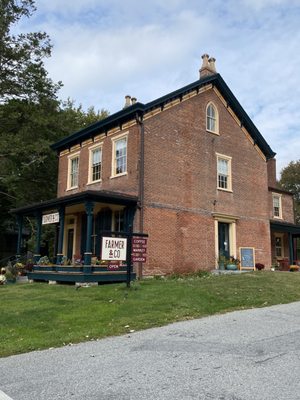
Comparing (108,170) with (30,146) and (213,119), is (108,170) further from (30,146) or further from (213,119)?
(30,146)

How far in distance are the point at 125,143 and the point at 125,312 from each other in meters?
10.9

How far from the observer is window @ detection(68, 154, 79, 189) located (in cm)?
2322

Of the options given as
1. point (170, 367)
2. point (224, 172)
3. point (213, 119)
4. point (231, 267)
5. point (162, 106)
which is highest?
point (213, 119)

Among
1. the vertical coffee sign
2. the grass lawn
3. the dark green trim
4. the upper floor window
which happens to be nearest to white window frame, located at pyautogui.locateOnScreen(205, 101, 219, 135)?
the dark green trim

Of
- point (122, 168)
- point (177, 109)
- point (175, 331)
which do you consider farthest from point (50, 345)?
point (177, 109)

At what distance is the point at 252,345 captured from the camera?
6.93 metres

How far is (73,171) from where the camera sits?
23.5m

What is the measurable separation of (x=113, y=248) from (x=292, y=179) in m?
46.1

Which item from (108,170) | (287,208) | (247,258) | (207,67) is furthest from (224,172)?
(287,208)

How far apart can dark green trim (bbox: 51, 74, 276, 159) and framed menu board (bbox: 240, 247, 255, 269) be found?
6.82 m

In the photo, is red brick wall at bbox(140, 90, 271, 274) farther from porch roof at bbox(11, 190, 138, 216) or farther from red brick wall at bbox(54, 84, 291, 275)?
porch roof at bbox(11, 190, 138, 216)

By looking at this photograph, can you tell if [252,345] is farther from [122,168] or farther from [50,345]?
[122,168]

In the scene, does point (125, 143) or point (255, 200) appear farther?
point (255, 200)

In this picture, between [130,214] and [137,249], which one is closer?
[137,249]
